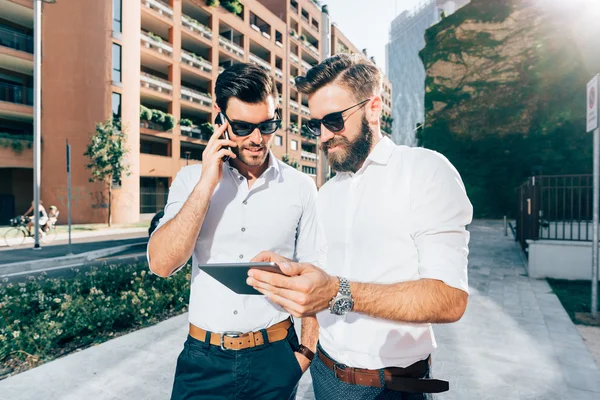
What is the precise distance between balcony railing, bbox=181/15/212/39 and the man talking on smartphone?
34373mm

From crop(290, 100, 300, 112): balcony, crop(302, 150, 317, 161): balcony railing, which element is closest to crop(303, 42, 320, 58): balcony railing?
crop(290, 100, 300, 112): balcony

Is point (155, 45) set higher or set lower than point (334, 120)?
higher

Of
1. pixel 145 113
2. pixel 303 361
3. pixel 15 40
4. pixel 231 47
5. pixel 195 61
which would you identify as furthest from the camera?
pixel 231 47

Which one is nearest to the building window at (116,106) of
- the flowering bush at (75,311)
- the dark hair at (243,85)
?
the flowering bush at (75,311)

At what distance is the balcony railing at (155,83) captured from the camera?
28733 millimetres

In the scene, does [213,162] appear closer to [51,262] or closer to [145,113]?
[51,262]

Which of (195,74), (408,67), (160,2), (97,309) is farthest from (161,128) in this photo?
(408,67)

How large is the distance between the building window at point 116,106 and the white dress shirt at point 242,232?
25.9 m

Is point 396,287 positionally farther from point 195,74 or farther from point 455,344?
point 195,74

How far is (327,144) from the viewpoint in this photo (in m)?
2.09

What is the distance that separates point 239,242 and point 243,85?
97cm

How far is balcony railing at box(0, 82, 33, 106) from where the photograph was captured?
→ 23.4 meters

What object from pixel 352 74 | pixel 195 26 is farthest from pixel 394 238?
pixel 195 26

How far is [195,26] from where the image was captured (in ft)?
108
